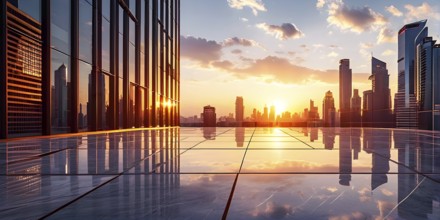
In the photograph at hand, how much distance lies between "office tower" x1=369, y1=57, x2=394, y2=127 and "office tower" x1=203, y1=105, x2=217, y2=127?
65.6ft

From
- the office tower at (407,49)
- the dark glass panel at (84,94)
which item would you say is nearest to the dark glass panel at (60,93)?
the dark glass panel at (84,94)

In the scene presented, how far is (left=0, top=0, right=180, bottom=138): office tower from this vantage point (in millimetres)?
10688

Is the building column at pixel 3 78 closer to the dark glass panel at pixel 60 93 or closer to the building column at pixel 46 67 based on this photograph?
the building column at pixel 46 67

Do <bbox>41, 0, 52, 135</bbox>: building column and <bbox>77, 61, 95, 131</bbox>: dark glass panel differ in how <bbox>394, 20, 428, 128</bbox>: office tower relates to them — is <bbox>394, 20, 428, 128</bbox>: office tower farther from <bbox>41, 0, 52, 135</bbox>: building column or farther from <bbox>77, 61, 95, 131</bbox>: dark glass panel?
<bbox>41, 0, 52, 135</bbox>: building column

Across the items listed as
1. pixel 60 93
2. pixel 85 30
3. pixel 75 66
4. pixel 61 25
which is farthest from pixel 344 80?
pixel 60 93

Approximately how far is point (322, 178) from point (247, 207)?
4.72 ft

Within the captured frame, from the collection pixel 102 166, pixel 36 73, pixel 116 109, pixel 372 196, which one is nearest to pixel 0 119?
pixel 36 73

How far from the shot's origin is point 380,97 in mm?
77625

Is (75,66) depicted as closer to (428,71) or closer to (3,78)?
(3,78)

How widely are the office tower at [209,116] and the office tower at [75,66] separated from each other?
13448 mm

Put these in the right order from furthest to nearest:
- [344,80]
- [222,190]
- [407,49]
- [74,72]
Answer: [344,80], [407,49], [74,72], [222,190]

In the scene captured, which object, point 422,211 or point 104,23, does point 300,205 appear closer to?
point 422,211

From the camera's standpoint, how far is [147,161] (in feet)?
15.8

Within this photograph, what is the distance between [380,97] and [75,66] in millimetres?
80186
